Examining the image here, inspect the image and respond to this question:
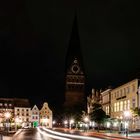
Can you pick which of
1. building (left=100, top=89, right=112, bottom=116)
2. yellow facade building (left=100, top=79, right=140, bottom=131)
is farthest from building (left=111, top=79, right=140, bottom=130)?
building (left=100, top=89, right=112, bottom=116)

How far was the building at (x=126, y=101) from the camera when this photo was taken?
90.4 meters

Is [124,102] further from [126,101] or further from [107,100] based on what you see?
[107,100]

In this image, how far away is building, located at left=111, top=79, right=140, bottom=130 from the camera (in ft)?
297

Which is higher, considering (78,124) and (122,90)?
(122,90)

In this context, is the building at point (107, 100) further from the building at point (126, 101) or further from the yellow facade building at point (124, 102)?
the building at point (126, 101)

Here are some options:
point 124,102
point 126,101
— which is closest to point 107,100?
point 124,102

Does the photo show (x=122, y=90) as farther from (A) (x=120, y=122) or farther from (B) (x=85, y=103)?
(B) (x=85, y=103)

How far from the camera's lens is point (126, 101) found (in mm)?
100875

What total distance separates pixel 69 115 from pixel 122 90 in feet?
230

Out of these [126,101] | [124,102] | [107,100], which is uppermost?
[107,100]

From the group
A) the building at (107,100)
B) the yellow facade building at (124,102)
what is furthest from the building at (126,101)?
the building at (107,100)

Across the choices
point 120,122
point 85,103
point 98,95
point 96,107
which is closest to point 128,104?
point 120,122

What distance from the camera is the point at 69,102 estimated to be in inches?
7869

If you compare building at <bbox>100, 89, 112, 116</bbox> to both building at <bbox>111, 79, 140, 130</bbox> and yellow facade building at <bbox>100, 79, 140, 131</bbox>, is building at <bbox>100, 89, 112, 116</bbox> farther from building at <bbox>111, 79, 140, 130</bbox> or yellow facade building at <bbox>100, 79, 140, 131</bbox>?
building at <bbox>111, 79, 140, 130</bbox>
